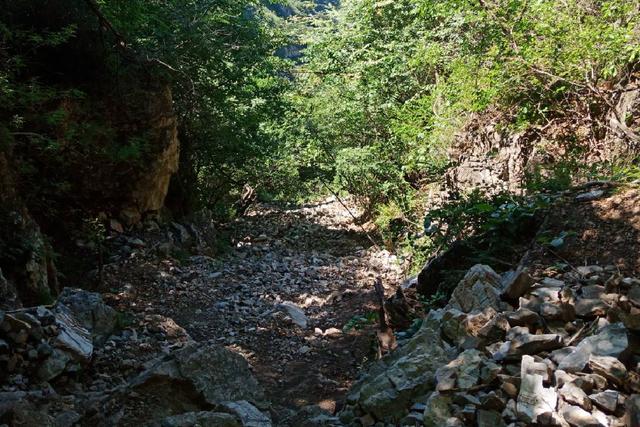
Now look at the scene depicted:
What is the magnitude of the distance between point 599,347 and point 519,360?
0.43 m

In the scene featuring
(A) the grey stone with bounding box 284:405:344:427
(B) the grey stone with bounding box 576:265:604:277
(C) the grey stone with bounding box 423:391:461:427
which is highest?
(B) the grey stone with bounding box 576:265:604:277

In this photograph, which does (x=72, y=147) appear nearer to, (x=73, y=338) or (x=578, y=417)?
(x=73, y=338)

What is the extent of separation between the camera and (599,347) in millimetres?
2773

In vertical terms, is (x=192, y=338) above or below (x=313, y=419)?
below

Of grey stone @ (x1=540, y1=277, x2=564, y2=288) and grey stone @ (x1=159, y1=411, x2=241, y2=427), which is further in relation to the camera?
grey stone @ (x1=540, y1=277, x2=564, y2=288)

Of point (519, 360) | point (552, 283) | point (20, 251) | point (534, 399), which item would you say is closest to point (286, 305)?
point (20, 251)

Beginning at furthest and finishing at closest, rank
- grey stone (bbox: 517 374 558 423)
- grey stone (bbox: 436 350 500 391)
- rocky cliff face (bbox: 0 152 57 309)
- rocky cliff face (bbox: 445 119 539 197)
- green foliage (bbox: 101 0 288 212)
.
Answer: green foliage (bbox: 101 0 288 212) < rocky cliff face (bbox: 445 119 539 197) < rocky cliff face (bbox: 0 152 57 309) < grey stone (bbox: 436 350 500 391) < grey stone (bbox: 517 374 558 423)

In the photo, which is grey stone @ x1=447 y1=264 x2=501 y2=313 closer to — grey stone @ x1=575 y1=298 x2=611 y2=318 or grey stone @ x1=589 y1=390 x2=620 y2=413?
grey stone @ x1=575 y1=298 x2=611 y2=318

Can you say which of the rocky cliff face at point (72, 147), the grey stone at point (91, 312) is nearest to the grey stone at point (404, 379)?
the grey stone at point (91, 312)

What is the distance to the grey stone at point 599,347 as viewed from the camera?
2.70 metres

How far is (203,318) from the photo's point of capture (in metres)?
6.89

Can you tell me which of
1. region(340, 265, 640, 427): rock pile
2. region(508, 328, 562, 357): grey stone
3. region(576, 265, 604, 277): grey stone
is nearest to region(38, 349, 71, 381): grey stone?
region(340, 265, 640, 427): rock pile

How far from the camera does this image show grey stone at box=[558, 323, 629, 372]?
2.70m

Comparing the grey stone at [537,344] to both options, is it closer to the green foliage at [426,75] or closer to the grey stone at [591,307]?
the grey stone at [591,307]
